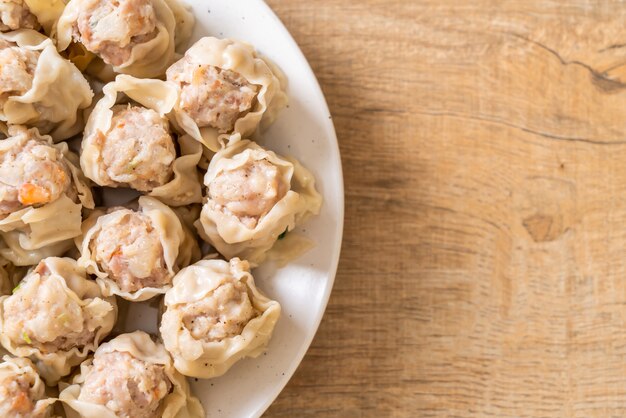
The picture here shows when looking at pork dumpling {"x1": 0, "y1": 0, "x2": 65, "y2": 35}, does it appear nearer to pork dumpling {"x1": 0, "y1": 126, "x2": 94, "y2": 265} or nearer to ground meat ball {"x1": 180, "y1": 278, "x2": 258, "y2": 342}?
pork dumpling {"x1": 0, "y1": 126, "x2": 94, "y2": 265}

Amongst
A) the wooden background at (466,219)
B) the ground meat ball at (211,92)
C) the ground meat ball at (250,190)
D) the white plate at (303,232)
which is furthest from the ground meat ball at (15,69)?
the wooden background at (466,219)

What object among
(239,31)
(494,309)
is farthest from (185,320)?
(494,309)

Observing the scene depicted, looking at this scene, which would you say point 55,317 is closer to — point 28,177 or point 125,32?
point 28,177

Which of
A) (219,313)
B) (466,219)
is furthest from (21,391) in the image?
(466,219)

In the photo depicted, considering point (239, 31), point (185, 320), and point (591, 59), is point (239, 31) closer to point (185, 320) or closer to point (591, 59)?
point (185, 320)

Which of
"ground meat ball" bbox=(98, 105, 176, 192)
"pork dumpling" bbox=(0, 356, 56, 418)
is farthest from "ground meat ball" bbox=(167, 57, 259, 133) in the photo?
"pork dumpling" bbox=(0, 356, 56, 418)

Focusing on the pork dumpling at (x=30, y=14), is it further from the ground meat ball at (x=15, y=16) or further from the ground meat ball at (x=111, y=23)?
the ground meat ball at (x=111, y=23)
